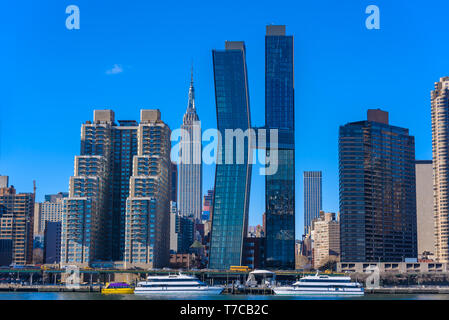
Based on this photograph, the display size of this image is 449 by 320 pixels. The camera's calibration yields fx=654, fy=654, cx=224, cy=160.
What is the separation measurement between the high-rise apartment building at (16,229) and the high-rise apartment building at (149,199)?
27.1 m

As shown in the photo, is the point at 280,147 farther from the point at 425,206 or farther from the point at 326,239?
the point at 326,239

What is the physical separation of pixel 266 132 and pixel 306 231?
314ft

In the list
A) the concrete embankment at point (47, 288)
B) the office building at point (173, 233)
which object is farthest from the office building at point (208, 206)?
the concrete embankment at point (47, 288)

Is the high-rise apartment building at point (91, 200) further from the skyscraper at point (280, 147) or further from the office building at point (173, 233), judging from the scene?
the skyscraper at point (280, 147)

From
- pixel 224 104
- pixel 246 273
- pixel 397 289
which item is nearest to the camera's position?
pixel 397 289

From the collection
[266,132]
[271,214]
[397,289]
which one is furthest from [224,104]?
[397,289]

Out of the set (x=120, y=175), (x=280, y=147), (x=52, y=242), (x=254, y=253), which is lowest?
(x=254, y=253)

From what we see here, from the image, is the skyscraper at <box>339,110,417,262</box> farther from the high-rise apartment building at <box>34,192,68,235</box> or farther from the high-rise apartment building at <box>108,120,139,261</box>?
the high-rise apartment building at <box>34,192,68,235</box>

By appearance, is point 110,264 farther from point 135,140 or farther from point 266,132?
point 266,132

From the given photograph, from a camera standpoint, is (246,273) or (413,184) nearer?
(246,273)

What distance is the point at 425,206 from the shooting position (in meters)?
129

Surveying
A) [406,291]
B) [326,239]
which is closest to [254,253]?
[406,291]

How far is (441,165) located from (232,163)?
38.2 meters

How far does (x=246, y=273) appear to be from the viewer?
90.4 m
